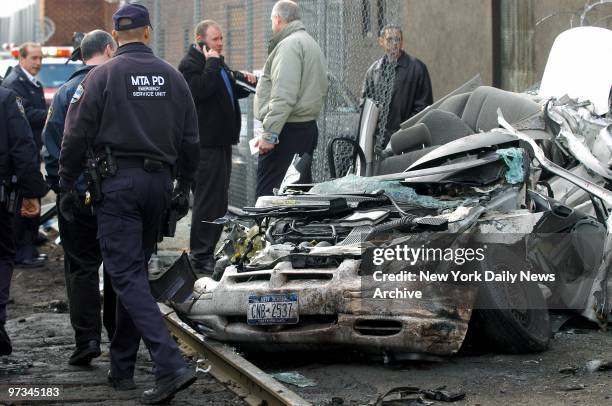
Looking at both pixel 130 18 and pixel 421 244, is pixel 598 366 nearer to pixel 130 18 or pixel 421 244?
pixel 421 244

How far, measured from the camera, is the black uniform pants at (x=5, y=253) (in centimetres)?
781

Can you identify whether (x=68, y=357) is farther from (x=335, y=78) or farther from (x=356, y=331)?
(x=335, y=78)

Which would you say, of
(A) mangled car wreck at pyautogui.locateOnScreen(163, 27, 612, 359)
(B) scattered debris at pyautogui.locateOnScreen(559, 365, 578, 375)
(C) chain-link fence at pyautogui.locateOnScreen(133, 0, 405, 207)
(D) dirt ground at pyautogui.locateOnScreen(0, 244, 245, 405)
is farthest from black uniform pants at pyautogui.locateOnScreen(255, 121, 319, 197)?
(B) scattered debris at pyautogui.locateOnScreen(559, 365, 578, 375)

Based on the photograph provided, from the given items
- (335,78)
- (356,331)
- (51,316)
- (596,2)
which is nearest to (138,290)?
(356,331)

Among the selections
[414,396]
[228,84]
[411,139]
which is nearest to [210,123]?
[228,84]

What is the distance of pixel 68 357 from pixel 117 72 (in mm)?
2323

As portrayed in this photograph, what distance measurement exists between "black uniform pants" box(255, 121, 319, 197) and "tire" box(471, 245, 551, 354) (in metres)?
3.46

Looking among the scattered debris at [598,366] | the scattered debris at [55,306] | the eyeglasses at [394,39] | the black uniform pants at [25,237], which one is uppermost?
the eyeglasses at [394,39]

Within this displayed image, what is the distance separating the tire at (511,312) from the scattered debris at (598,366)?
419 millimetres

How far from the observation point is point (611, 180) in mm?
8602

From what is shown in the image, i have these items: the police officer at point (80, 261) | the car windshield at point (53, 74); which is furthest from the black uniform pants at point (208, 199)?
the car windshield at point (53, 74)

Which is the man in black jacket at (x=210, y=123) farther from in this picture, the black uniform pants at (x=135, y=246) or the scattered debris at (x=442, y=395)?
the scattered debris at (x=442, y=395)

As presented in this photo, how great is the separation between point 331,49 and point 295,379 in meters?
5.73

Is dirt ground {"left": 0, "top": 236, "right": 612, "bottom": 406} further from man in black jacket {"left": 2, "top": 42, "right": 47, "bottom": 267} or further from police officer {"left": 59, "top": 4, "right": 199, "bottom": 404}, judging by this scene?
man in black jacket {"left": 2, "top": 42, "right": 47, "bottom": 267}
